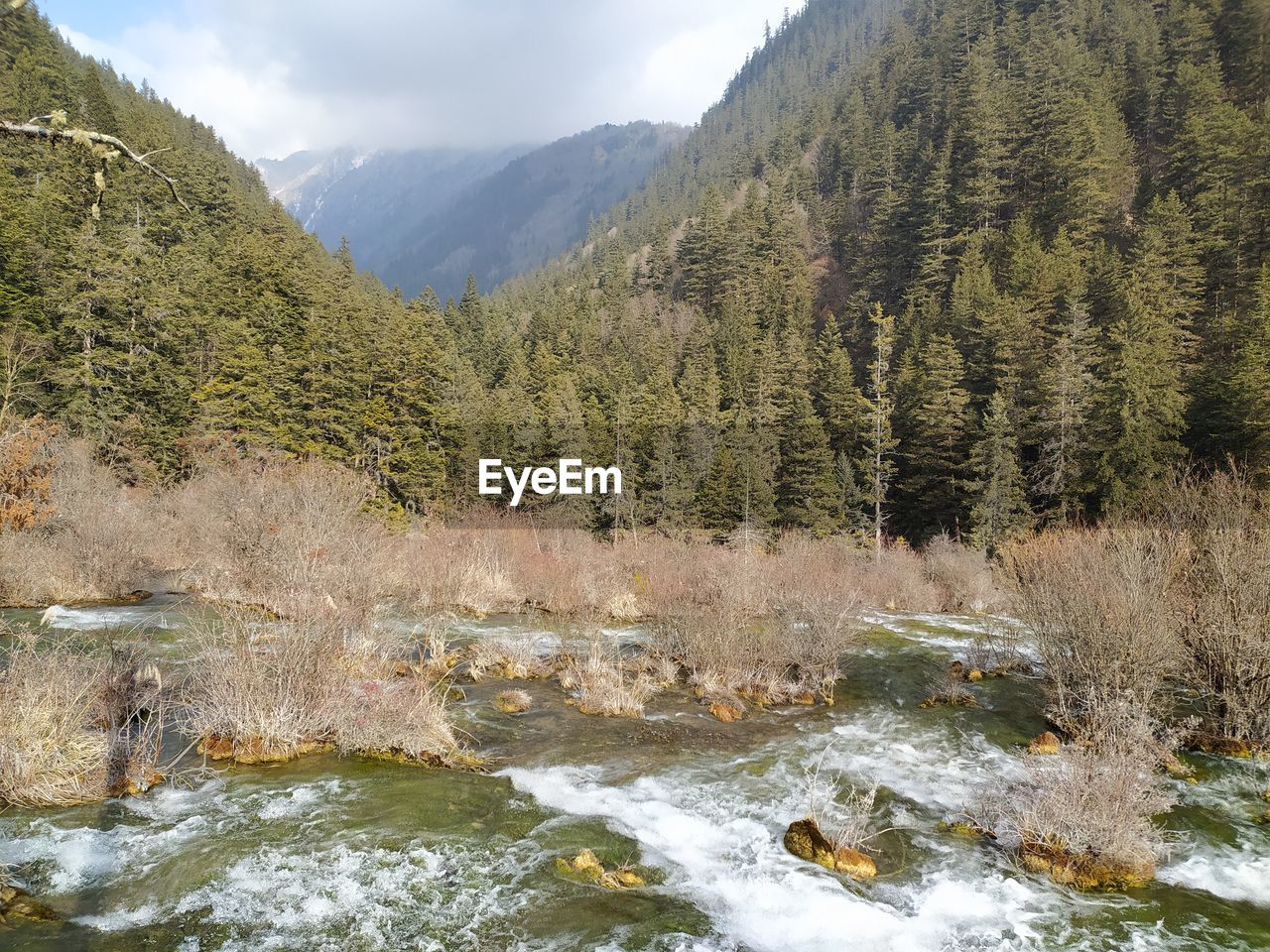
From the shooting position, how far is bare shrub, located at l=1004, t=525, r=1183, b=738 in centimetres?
998

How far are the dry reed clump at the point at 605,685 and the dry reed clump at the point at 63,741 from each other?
6541mm

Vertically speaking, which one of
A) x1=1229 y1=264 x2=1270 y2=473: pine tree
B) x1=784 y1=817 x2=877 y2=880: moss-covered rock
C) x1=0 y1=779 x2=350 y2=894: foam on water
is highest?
x1=1229 y1=264 x2=1270 y2=473: pine tree

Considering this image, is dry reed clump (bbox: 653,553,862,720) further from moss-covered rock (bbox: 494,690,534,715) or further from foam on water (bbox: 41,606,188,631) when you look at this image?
foam on water (bbox: 41,606,188,631)

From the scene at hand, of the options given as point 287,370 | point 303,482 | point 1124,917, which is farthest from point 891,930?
point 287,370

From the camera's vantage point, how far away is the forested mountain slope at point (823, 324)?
3775 centimetres

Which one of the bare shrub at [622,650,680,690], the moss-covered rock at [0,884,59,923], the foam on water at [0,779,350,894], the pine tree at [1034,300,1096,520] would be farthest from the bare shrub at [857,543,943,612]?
the moss-covered rock at [0,884,59,923]

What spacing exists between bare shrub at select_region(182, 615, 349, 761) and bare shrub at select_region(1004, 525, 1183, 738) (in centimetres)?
1001

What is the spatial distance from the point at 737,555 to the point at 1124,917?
14804 millimetres

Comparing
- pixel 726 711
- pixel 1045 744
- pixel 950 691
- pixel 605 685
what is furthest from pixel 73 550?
pixel 1045 744

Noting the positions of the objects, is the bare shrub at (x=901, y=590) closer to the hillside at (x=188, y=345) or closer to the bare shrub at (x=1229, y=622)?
the bare shrub at (x=1229, y=622)

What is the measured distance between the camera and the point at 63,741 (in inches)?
299

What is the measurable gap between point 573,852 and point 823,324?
76638 millimetres

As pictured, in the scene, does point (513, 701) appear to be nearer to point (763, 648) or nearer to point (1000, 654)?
point (763, 648)

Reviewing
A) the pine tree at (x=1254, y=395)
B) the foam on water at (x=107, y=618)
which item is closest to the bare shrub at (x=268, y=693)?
the foam on water at (x=107, y=618)
